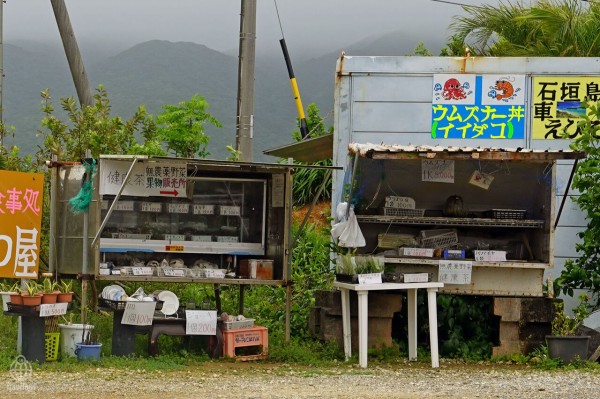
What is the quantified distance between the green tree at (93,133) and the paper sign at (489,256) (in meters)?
5.60

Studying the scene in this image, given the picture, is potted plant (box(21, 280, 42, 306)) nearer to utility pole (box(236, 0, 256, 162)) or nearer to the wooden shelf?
the wooden shelf

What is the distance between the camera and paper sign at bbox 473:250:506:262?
12211mm

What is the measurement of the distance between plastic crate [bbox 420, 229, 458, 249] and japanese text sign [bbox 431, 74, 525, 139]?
59.6 inches

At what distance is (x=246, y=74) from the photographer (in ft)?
51.3

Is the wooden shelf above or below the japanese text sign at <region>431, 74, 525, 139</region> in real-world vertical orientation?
below

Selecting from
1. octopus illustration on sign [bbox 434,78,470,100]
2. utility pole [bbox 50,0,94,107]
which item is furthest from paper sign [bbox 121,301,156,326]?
utility pole [bbox 50,0,94,107]

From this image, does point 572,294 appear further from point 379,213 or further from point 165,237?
point 165,237

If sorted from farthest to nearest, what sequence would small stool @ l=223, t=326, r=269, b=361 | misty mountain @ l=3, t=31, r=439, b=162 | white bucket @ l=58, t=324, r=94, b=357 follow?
misty mountain @ l=3, t=31, r=439, b=162 < small stool @ l=223, t=326, r=269, b=361 < white bucket @ l=58, t=324, r=94, b=357

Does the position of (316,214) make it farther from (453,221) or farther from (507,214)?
(507,214)

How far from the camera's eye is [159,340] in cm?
1230

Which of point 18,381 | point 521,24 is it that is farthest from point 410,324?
point 521,24

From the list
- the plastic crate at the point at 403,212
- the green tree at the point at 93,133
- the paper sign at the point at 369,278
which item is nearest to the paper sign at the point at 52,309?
the paper sign at the point at 369,278

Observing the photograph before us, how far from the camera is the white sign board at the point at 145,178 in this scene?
1183 cm

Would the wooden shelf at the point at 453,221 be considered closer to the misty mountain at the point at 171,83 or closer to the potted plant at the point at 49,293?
the potted plant at the point at 49,293
